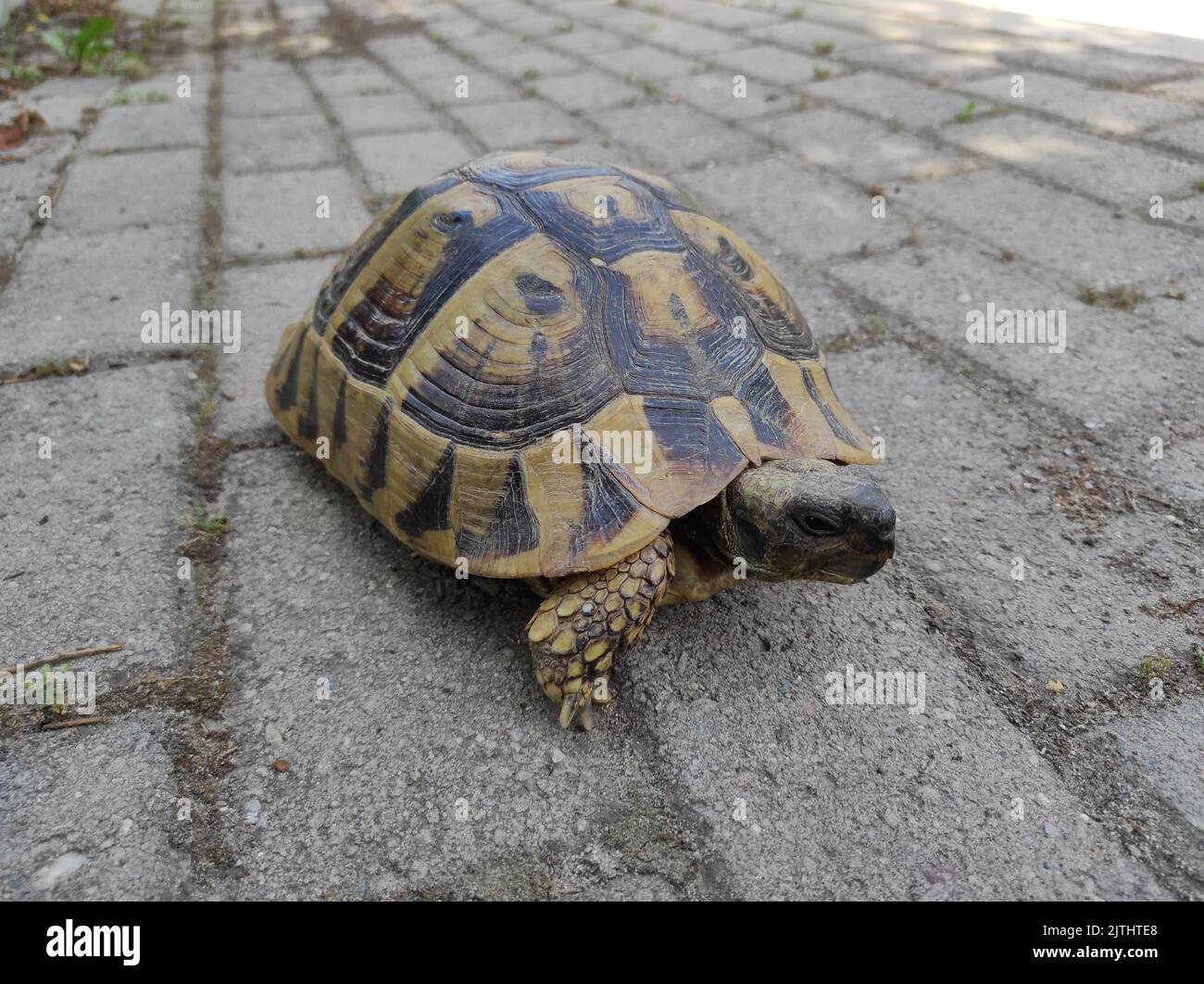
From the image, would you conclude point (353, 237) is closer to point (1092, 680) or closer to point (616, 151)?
point (616, 151)

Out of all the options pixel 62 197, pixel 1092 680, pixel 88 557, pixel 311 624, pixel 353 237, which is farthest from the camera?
pixel 62 197

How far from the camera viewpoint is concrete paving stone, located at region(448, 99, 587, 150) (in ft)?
16.1

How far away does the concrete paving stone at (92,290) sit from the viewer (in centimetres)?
307

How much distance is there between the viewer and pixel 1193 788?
1.65 metres

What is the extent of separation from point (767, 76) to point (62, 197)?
3959 millimetres

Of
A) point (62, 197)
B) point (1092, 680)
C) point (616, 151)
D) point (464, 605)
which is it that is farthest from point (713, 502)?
point (62, 197)

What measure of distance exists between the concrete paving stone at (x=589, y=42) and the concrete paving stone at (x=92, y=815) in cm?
565

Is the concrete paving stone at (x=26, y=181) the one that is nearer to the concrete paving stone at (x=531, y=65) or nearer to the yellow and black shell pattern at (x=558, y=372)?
the yellow and black shell pattern at (x=558, y=372)

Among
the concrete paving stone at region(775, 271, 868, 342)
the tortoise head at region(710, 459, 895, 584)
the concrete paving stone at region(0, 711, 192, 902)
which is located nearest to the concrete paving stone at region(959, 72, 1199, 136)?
the concrete paving stone at region(775, 271, 868, 342)

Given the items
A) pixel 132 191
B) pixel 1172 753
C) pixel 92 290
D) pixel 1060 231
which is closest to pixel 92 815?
pixel 1172 753

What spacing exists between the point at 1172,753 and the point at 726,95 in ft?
15.4

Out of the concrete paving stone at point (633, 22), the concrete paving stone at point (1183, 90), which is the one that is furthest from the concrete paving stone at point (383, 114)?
the concrete paving stone at point (1183, 90)

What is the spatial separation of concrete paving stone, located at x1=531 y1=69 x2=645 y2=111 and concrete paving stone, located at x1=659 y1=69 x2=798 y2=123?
255 mm

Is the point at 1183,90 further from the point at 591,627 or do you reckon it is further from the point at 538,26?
the point at 591,627
